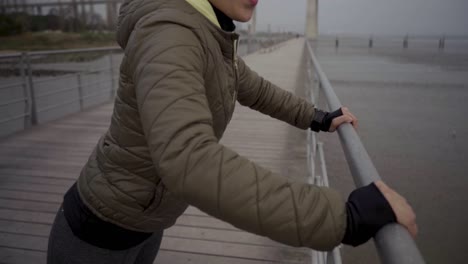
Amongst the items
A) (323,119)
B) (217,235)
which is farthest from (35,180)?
(323,119)

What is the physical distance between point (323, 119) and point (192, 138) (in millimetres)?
829

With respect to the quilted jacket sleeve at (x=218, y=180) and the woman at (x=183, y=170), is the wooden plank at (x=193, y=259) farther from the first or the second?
the quilted jacket sleeve at (x=218, y=180)

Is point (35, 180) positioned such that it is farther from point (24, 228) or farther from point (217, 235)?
point (217, 235)

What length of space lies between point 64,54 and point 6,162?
6.64 feet

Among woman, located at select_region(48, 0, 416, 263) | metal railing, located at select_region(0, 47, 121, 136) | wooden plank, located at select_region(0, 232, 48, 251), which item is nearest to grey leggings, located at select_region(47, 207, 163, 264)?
woman, located at select_region(48, 0, 416, 263)

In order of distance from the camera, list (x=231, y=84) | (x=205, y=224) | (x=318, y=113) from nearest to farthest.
Result: 1. (x=231, y=84)
2. (x=318, y=113)
3. (x=205, y=224)

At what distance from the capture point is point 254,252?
6.89 feet

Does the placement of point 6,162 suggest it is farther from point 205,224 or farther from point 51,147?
point 205,224

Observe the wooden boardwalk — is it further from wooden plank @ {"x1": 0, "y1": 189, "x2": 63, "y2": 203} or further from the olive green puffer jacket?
the olive green puffer jacket

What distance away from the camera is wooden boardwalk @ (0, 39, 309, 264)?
2.09 meters

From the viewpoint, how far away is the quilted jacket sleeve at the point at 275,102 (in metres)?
1.46

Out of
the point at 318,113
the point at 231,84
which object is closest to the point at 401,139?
the point at 318,113

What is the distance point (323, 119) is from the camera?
1426 millimetres

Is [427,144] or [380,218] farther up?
[380,218]
